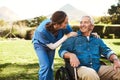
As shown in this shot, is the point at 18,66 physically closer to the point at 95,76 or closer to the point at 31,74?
the point at 31,74

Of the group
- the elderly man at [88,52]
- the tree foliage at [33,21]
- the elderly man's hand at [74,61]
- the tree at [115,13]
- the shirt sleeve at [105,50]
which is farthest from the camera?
the tree at [115,13]

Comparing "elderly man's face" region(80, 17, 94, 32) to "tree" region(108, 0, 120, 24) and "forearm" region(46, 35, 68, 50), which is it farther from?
"tree" region(108, 0, 120, 24)

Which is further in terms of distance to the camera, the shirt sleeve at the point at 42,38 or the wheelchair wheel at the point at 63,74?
the shirt sleeve at the point at 42,38

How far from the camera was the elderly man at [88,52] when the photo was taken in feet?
18.1

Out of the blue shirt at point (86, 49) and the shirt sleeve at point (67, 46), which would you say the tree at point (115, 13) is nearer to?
the blue shirt at point (86, 49)

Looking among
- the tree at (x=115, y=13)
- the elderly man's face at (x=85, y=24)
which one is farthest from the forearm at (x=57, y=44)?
the tree at (x=115, y=13)

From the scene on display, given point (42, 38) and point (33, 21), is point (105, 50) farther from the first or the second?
point (33, 21)

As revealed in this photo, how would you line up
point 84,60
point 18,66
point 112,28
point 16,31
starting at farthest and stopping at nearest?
point 112,28 < point 16,31 < point 18,66 < point 84,60

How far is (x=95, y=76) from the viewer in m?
5.12

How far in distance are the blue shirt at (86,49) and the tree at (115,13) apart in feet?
110

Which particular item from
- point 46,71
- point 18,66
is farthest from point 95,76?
point 18,66

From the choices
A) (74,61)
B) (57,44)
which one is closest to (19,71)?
(57,44)

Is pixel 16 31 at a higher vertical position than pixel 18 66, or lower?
lower

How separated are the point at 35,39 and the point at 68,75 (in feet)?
3.41
